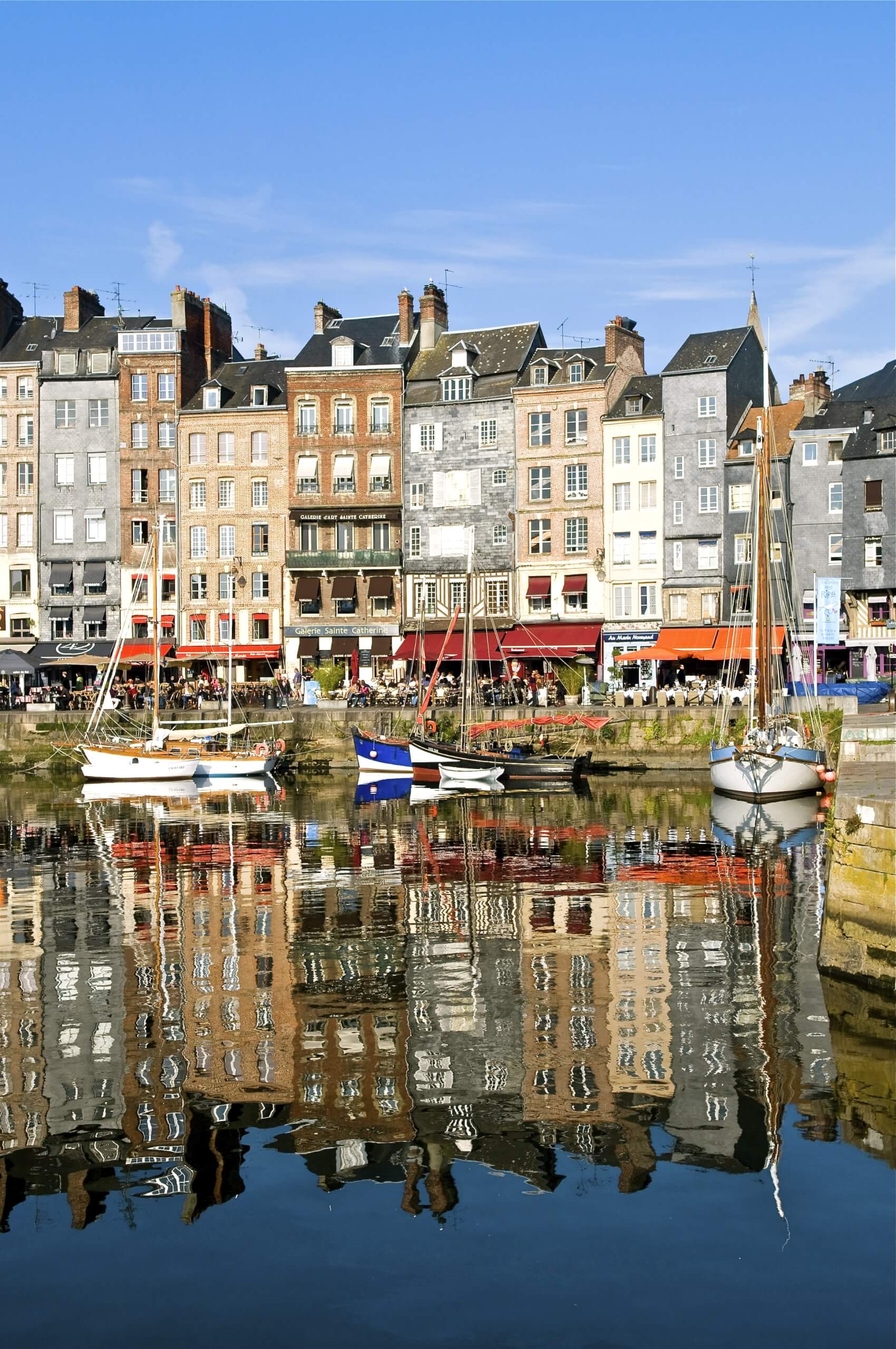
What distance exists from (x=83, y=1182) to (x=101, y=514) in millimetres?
66254

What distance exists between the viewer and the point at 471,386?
72438 millimetres

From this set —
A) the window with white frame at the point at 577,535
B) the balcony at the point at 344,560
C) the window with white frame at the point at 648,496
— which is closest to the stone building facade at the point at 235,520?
the balcony at the point at 344,560

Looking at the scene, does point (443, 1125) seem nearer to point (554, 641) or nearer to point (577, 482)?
point (554, 641)

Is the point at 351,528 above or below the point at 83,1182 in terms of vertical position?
above

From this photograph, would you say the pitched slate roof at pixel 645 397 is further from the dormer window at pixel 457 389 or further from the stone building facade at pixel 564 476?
the dormer window at pixel 457 389

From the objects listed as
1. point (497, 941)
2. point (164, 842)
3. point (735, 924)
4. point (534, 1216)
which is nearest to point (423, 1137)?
point (534, 1216)

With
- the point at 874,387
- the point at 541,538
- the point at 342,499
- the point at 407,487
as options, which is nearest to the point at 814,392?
the point at 874,387

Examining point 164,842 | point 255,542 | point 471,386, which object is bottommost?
point 164,842

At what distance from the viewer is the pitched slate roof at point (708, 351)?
67812 millimetres

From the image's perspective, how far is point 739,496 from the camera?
6681cm

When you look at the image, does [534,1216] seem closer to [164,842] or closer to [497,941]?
[497,941]

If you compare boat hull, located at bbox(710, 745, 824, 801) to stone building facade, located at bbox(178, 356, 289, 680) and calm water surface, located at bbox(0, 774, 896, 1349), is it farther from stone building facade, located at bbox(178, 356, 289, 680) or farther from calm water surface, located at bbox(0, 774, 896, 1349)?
stone building facade, located at bbox(178, 356, 289, 680)

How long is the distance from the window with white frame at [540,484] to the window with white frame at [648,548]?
17.2 feet

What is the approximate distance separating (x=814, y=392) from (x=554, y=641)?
17.4 m
